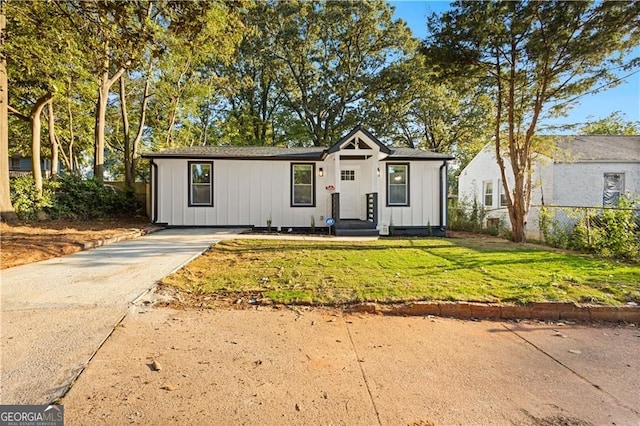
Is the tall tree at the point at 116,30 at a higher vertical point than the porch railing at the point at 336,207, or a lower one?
higher

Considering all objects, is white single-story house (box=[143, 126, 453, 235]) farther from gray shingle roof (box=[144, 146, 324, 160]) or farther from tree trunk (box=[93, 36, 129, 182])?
tree trunk (box=[93, 36, 129, 182])

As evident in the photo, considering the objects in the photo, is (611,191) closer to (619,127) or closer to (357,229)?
(357,229)

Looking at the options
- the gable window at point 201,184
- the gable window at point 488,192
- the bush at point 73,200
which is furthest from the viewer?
the gable window at point 488,192

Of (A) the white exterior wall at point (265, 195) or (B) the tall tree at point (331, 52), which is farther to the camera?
(B) the tall tree at point (331, 52)

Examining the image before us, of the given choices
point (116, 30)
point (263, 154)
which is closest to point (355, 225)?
point (263, 154)

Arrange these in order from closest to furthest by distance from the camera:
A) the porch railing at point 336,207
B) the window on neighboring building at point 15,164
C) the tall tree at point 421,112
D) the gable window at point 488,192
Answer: the porch railing at point 336,207, the gable window at point 488,192, the tall tree at point 421,112, the window on neighboring building at point 15,164

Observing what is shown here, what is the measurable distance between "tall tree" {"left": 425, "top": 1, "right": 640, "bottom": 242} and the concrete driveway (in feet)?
28.9

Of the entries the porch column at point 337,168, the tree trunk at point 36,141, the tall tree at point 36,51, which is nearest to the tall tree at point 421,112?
the porch column at point 337,168

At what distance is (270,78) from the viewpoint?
70.7 feet

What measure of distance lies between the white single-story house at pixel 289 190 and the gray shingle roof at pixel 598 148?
480 cm

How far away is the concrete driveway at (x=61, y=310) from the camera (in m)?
2.23

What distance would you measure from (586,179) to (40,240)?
1721 centimetres

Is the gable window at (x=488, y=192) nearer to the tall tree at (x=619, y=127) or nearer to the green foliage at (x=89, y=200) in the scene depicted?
the tall tree at (x=619, y=127)

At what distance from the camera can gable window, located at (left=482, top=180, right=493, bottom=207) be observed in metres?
16.5
